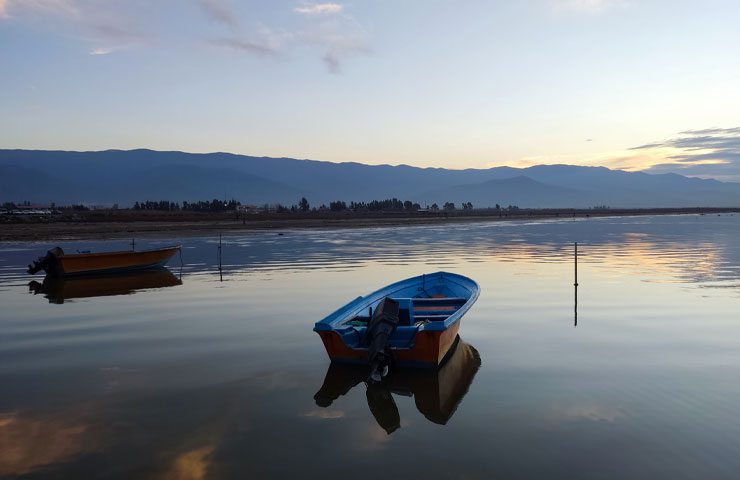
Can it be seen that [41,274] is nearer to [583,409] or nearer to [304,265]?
[304,265]

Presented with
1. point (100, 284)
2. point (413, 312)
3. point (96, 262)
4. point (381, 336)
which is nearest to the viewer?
point (381, 336)

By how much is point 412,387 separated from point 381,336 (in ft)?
4.01

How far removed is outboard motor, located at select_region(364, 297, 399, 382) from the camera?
36.4ft

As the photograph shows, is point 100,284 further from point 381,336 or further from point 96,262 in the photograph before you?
point 381,336

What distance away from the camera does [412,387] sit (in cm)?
1108

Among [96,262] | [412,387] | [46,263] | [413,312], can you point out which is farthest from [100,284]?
[412,387]

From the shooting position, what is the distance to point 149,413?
31.2ft

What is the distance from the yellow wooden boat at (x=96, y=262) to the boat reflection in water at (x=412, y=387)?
22804 millimetres

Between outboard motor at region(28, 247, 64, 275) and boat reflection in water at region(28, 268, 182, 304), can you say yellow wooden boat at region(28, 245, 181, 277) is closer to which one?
outboard motor at region(28, 247, 64, 275)

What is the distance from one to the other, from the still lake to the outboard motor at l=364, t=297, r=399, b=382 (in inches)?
Result: 17.9

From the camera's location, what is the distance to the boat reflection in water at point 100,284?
2375 cm

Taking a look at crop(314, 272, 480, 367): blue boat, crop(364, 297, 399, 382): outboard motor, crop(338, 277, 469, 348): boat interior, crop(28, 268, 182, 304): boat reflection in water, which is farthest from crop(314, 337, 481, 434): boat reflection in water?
crop(28, 268, 182, 304): boat reflection in water

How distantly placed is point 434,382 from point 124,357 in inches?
290

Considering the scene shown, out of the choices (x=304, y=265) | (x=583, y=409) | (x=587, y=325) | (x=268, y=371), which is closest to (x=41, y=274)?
(x=304, y=265)
